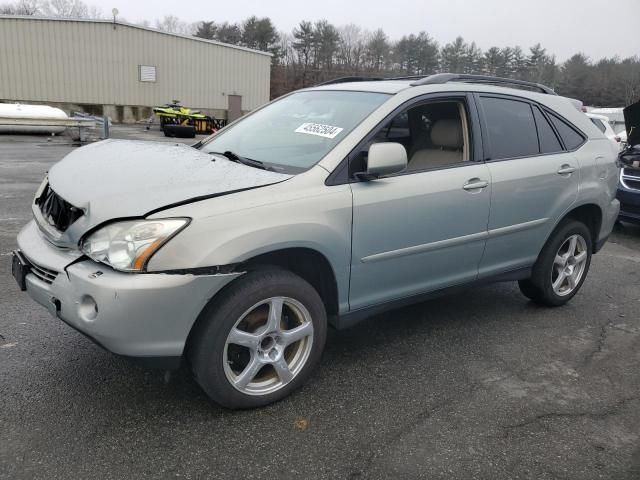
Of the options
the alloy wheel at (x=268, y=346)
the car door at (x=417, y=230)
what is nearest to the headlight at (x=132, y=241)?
the alloy wheel at (x=268, y=346)

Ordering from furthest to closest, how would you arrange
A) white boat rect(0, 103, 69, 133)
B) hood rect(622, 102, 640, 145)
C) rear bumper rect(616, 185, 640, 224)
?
1. white boat rect(0, 103, 69, 133)
2. hood rect(622, 102, 640, 145)
3. rear bumper rect(616, 185, 640, 224)

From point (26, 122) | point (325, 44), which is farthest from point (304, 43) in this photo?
point (26, 122)

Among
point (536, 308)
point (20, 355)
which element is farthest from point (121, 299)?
point (536, 308)

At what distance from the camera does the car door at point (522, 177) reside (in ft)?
12.4

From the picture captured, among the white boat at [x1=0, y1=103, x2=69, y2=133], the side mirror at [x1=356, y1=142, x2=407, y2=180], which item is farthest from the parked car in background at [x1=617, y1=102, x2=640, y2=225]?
the white boat at [x1=0, y1=103, x2=69, y2=133]

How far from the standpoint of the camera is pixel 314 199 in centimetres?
284

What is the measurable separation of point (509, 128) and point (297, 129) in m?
1.62

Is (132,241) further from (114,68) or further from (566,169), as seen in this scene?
(114,68)

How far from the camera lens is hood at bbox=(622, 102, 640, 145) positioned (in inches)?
312

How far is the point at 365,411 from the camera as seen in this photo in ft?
9.40

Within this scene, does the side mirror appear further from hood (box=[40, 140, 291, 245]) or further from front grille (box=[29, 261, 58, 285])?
front grille (box=[29, 261, 58, 285])

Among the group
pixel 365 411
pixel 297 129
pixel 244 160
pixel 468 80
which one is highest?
pixel 468 80

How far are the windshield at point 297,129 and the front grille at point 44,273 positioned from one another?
127cm

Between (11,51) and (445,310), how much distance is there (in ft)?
101
